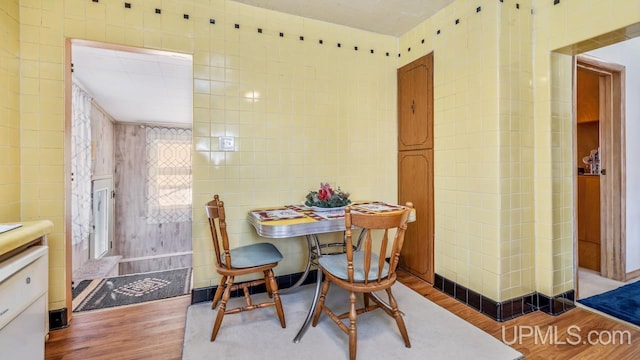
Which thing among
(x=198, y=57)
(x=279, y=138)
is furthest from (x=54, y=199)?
(x=279, y=138)

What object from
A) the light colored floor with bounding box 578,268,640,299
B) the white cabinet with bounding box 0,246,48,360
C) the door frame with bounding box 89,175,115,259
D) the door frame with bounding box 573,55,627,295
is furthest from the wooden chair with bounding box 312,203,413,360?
the door frame with bounding box 89,175,115,259

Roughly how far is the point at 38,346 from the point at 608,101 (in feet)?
15.2

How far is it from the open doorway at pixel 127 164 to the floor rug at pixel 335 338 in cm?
115

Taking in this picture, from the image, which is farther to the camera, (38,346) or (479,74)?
(479,74)

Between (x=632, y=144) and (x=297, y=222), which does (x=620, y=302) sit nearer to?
(x=632, y=144)

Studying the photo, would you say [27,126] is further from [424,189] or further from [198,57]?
[424,189]

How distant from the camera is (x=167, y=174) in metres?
6.32

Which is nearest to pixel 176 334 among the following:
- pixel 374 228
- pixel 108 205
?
pixel 374 228

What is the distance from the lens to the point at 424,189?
282cm

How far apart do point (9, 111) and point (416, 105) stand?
3130 mm

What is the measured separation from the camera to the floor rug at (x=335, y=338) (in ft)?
5.66

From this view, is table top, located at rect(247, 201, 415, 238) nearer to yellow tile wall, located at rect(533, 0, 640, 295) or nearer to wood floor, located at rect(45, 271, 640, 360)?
wood floor, located at rect(45, 271, 640, 360)

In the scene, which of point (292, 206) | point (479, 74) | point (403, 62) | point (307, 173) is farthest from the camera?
point (403, 62)

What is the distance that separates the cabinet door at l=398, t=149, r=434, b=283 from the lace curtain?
16.7ft
